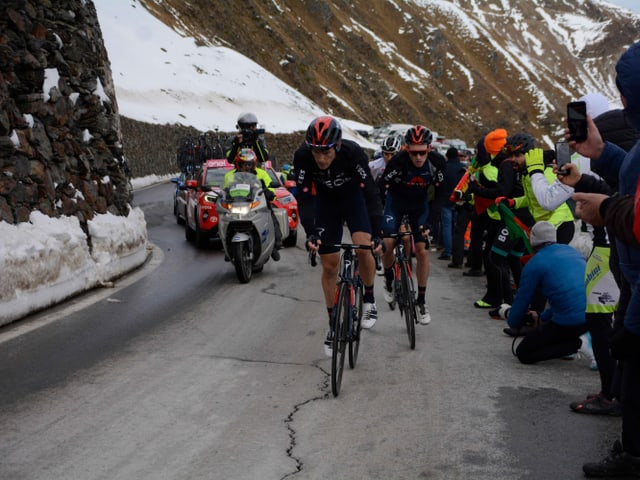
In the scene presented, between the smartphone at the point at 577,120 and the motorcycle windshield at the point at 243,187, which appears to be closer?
the smartphone at the point at 577,120

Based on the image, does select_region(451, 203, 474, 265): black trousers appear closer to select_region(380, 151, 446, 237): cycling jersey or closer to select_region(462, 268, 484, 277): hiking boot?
select_region(462, 268, 484, 277): hiking boot

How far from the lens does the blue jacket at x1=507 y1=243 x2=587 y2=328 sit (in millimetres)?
6750

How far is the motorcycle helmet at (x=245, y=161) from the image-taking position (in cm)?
1255

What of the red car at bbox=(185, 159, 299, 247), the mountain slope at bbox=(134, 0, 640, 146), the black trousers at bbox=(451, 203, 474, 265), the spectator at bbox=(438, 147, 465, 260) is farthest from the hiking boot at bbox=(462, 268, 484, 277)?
the mountain slope at bbox=(134, 0, 640, 146)

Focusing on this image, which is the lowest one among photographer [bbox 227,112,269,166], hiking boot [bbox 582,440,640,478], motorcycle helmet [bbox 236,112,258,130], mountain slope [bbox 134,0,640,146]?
Result: hiking boot [bbox 582,440,640,478]

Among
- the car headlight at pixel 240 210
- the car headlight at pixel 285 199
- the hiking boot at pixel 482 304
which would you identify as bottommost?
the hiking boot at pixel 482 304

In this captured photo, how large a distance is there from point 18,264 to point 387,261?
13.2ft

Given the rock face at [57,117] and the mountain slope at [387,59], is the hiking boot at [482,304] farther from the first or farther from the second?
the mountain slope at [387,59]

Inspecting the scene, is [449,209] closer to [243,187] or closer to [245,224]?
[243,187]

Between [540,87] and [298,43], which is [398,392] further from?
[540,87]

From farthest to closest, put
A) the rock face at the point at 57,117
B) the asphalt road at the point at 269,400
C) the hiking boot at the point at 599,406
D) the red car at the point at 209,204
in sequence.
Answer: the red car at the point at 209,204, the rock face at the point at 57,117, the hiking boot at the point at 599,406, the asphalt road at the point at 269,400

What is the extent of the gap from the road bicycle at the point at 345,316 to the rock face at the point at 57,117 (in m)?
4.31

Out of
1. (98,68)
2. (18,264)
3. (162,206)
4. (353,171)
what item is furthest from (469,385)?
(162,206)

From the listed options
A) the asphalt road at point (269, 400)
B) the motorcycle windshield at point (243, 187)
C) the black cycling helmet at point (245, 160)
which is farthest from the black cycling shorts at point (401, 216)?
the black cycling helmet at point (245, 160)
